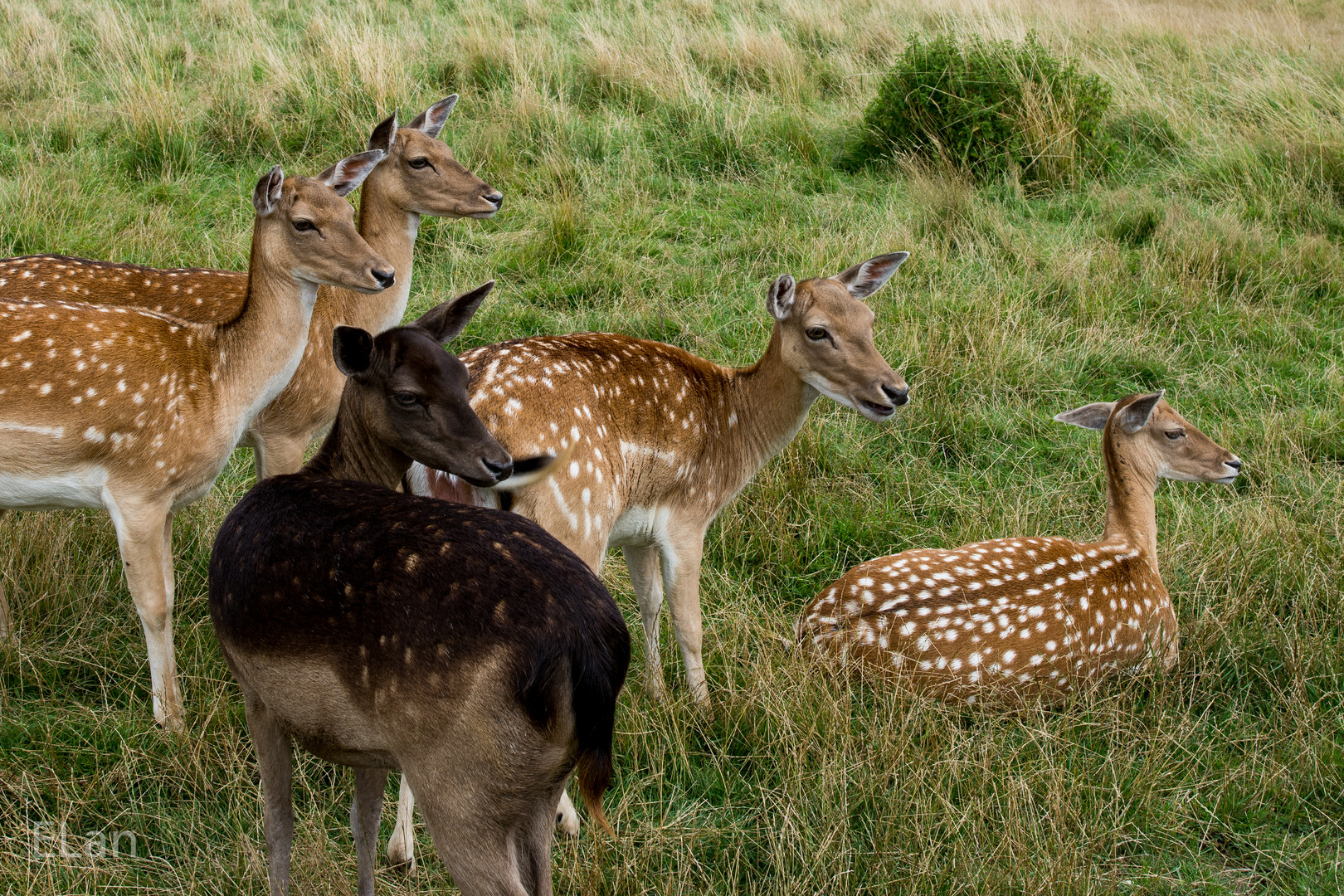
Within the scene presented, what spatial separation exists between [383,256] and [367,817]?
2978mm

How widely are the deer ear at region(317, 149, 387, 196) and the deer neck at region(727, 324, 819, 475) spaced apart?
6.01 feet

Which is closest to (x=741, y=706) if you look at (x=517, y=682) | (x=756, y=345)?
(x=517, y=682)

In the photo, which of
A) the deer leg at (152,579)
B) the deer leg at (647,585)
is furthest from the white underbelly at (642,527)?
the deer leg at (152,579)

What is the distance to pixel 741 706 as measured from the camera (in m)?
3.68

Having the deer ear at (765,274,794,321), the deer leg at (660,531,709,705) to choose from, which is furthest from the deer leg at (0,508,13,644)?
the deer ear at (765,274,794,321)

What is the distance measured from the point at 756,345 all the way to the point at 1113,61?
17.4 ft

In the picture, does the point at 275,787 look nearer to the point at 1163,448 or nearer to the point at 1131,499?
the point at 1131,499

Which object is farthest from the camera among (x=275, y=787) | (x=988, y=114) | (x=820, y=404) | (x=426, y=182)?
(x=988, y=114)

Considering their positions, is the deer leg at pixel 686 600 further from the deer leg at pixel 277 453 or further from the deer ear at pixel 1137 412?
the deer ear at pixel 1137 412

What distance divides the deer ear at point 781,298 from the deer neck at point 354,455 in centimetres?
155

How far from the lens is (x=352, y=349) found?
3146mm

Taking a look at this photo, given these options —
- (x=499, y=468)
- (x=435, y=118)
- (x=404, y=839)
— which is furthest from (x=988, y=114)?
(x=404, y=839)

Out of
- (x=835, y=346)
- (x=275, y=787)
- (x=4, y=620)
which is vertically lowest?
(x=4, y=620)

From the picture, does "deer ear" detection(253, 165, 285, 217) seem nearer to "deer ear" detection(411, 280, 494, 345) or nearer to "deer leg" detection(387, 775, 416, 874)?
"deer ear" detection(411, 280, 494, 345)
